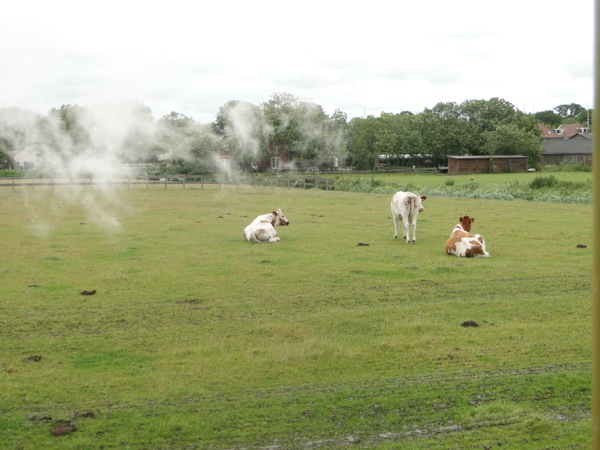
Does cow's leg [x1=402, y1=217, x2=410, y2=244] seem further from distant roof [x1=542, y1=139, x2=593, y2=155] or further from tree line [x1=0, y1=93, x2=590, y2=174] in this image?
distant roof [x1=542, y1=139, x2=593, y2=155]

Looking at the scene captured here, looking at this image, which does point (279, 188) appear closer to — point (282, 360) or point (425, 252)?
point (425, 252)

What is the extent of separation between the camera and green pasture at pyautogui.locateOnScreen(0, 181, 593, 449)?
7.11m

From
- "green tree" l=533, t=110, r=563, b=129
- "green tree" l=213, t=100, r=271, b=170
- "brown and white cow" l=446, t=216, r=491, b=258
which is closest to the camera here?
"brown and white cow" l=446, t=216, r=491, b=258

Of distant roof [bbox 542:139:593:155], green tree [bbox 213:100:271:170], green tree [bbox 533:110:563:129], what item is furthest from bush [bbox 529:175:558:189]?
green tree [bbox 533:110:563:129]

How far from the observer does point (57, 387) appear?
8.33 m

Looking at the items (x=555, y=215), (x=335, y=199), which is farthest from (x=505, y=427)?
(x=335, y=199)

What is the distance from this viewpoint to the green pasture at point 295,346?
23.3 feet

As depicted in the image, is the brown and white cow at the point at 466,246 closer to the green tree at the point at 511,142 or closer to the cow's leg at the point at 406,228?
the cow's leg at the point at 406,228

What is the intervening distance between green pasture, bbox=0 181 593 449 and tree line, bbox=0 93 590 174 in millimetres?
17499

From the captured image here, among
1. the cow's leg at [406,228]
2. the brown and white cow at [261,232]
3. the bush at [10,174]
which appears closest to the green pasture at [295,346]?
the cow's leg at [406,228]

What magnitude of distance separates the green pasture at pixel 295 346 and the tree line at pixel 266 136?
1750 cm

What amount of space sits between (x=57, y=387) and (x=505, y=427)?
201 inches

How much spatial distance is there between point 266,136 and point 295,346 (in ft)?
169

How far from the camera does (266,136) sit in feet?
199
